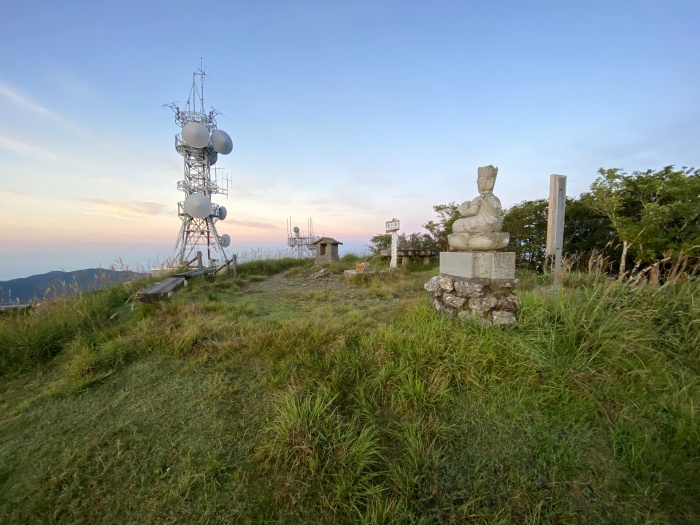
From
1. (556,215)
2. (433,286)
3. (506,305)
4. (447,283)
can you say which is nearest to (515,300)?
(506,305)

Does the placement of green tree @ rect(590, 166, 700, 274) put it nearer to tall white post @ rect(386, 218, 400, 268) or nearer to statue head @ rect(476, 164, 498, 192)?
tall white post @ rect(386, 218, 400, 268)

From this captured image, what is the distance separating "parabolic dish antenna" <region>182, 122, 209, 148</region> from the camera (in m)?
16.2

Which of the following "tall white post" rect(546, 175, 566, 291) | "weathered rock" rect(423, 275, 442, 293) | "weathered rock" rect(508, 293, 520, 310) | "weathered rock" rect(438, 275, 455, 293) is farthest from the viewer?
"tall white post" rect(546, 175, 566, 291)

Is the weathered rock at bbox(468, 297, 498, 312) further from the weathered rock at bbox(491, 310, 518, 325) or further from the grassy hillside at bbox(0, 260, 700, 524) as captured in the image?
the grassy hillside at bbox(0, 260, 700, 524)

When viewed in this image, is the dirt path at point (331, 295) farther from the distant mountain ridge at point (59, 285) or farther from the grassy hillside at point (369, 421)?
the distant mountain ridge at point (59, 285)

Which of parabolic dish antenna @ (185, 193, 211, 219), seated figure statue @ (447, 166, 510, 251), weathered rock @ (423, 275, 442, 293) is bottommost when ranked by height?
weathered rock @ (423, 275, 442, 293)

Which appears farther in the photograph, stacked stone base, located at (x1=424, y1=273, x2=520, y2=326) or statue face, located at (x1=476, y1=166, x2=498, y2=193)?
statue face, located at (x1=476, y1=166, x2=498, y2=193)

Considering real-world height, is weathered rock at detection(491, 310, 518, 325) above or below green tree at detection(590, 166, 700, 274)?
below

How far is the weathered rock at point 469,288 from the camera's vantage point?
2.90 metres

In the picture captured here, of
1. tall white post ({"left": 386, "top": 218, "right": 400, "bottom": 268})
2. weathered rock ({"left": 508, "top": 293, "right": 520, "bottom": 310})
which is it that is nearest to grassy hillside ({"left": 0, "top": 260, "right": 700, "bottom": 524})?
weathered rock ({"left": 508, "top": 293, "right": 520, "bottom": 310})

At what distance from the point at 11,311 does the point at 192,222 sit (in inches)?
628

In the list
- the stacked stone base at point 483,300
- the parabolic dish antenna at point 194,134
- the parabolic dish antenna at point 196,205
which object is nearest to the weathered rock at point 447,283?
the stacked stone base at point 483,300

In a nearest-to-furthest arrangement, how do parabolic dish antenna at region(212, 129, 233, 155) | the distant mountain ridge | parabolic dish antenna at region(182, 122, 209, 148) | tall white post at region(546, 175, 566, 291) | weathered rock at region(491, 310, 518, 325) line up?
weathered rock at region(491, 310, 518, 325), tall white post at region(546, 175, 566, 291), the distant mountain ridge, parabolic dish antenna at region(182, 122, 209, 148), parabolic dish antenna at region(212, 129, 233, 155)

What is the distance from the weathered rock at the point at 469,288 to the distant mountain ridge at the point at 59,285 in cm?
672
